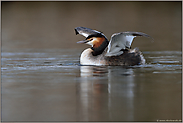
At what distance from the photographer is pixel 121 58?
10.8m

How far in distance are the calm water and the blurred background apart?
498 cm

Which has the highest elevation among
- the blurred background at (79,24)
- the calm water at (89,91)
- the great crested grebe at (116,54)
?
the blurred background at (79,24)

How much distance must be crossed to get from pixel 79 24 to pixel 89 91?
18.5 meters

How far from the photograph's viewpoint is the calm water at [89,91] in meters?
5.70

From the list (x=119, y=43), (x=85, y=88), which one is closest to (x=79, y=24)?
(x=119, y=43)

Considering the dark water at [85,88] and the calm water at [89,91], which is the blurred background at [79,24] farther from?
the calm water at [89,91]

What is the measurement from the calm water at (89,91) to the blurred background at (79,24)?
4.98 m

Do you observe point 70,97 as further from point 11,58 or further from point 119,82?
point 11,58

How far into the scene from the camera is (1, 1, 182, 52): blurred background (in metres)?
16.9

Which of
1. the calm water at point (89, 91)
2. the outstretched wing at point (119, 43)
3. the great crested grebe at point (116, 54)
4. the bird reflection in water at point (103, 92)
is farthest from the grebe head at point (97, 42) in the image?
the bird reflection in water at point (103, 92)

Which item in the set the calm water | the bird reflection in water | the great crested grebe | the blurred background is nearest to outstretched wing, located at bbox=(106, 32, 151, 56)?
the great crested grebe

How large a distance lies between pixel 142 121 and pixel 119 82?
269 centimetres

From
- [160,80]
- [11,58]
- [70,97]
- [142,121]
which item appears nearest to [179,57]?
[160,80]

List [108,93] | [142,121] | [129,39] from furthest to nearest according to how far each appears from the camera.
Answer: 1. [129,39]
2. [108,93]
3. [142,121]
